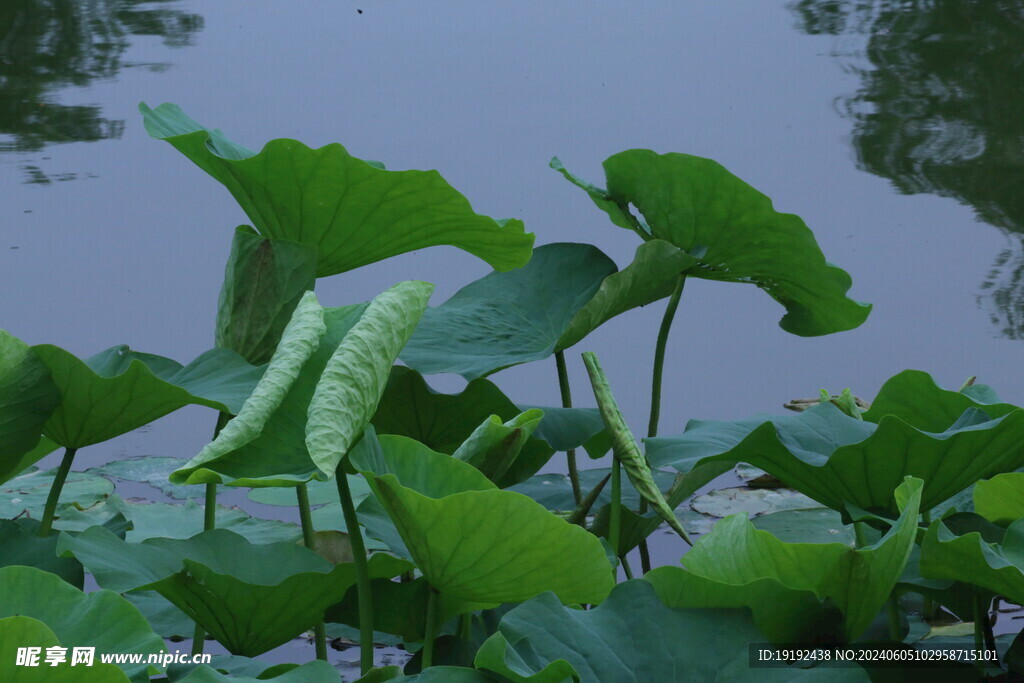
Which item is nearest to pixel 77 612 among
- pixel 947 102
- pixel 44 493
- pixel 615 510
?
pixel 615 510

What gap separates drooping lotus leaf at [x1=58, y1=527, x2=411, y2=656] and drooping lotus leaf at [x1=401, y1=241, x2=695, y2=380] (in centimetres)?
29

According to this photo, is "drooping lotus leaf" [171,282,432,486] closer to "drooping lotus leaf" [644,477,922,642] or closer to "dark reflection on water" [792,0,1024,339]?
"drooping lotus leaf" [644,477,922,642]

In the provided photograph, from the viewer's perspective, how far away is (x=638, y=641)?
576 mm

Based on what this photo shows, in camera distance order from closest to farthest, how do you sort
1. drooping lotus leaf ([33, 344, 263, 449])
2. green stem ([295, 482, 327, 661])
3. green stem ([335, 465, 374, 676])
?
green stem ([335, 465, 374, 676]), drooping lotus leaf ([33, 344, 263, 449]), green stem ([295, 482, 327, 661])

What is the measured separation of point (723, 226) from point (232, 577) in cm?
51

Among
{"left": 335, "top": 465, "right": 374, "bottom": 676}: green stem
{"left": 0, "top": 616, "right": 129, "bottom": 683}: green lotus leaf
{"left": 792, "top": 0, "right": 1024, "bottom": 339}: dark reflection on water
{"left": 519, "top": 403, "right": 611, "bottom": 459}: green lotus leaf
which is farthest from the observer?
{"left": 792, "top": 0, "right": 1024, "bottom": 339}: dark reflection on water

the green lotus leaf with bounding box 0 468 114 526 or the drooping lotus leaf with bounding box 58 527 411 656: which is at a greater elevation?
the drooping lotus leaf with bounding box 58 527 411 656

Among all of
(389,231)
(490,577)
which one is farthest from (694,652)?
(389,231)

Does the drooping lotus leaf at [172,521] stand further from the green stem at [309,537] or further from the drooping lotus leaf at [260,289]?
the drooping lotus leaf at [260,289]

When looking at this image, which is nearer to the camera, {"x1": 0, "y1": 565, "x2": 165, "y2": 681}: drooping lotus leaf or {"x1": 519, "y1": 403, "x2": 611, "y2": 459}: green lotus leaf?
{"x1": 0, "y1": 565, "x2": 165, "y2": 681}: drooping lotus leaf

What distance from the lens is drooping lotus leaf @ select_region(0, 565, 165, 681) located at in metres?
0.56

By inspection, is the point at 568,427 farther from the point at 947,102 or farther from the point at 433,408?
the point at 947,102

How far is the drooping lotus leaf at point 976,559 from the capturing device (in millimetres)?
578

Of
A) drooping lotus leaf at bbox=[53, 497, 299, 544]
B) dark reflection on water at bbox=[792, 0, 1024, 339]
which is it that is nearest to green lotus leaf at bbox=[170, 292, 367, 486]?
drooping lotus leaf at bbox=[53, 497, 299, 544]
